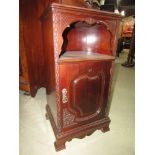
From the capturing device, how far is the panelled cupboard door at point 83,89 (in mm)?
1077

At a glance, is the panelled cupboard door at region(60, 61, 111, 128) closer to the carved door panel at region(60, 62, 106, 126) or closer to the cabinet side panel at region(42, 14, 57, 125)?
the carved door panel at region(60, 62, 106, 126)

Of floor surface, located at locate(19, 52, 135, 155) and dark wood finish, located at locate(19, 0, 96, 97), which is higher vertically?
dark wood finish, located at locate(19, 0, 96, 97)

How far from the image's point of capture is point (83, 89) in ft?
3.85

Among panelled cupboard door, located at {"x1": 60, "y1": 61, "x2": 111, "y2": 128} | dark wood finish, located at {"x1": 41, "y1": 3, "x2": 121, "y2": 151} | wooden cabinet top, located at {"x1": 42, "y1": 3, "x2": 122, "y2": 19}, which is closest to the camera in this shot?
wooden cabinet top, located at {"x1": 42, "y1": 3, "x2": 122, "y2": 19}

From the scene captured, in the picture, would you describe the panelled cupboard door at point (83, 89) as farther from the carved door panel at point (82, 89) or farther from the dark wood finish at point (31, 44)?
the dark wood finish at point (31, 44)

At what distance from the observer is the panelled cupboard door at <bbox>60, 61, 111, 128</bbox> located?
1.08m

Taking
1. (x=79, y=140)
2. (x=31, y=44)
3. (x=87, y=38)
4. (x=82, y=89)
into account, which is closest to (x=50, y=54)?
(x=82, y=89)

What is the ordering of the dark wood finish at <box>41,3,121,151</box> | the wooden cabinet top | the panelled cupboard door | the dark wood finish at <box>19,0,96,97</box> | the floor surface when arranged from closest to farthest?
1. the wooden cabinet top
2. the dark wood finish at <box>41,3,121,151</box>
3. the panelled cupboard door
4. the floor surface
5. the dark wood finish at <box>19,0,96,97</box>

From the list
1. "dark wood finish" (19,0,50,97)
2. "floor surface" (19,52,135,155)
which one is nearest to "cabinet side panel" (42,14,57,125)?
"floor surface" (19,52,135,155)

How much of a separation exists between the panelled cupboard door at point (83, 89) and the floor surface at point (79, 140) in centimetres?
23

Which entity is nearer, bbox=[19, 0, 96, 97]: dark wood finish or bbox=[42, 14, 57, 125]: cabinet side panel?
bbox=[42, 14, 57, 125]: cabinet side panel

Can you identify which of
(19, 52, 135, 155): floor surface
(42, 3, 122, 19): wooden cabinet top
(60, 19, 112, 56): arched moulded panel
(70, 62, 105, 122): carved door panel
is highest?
(42, 3, 122, 19): wooden cabinet top

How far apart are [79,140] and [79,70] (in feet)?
2.31
